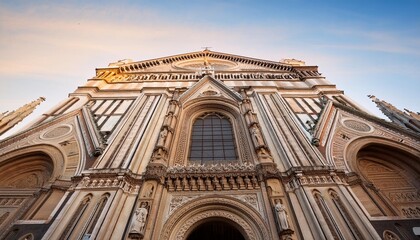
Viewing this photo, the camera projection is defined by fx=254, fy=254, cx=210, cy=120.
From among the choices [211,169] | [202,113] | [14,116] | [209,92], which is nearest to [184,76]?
[209,92]

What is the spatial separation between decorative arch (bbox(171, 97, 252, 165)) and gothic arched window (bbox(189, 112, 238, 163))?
9.8 inches

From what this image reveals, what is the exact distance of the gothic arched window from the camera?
451 inches

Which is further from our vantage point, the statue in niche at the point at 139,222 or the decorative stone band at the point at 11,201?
the decorative stone band at the point at 11,201

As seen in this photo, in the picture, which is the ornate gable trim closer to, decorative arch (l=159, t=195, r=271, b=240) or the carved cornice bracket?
the carved cornice bracket

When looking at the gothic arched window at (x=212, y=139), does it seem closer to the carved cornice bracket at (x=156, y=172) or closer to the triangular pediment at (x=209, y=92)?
the triangular pediment at (x=209, y=92)

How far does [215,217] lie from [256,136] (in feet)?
14.1

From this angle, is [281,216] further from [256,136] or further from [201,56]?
[201,56]

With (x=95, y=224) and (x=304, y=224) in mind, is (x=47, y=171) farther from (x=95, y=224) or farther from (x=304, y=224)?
(x=304, y=224)

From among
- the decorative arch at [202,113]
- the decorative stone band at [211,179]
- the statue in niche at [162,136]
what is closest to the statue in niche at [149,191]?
the decorative stone band at [211,179]

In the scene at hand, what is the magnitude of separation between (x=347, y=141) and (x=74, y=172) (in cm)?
1128

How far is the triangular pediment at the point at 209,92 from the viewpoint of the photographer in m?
15.6

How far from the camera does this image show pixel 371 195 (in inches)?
337

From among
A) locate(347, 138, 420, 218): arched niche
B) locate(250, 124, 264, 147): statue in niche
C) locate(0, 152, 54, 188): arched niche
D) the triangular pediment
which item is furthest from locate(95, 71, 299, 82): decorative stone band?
locate(347, 138, 420, 218): arched niche

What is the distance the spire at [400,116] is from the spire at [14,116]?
18336mm
